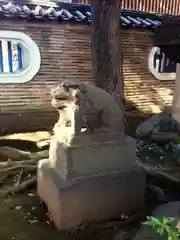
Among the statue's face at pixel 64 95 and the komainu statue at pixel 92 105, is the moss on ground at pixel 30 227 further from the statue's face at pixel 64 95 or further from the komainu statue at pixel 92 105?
the statue's face at pixel 64 95

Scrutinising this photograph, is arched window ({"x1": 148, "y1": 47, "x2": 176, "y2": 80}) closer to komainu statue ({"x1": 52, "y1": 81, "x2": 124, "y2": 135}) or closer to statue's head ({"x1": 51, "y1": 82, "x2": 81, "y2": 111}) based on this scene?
komainu statue ({"x1": 52, "y1": 81, "x2": 124, "y2": 135})

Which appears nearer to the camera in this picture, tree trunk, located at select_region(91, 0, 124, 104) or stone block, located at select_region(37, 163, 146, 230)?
stone block, located at select_region(37, 163, 146, 230)

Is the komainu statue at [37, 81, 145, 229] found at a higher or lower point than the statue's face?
lower

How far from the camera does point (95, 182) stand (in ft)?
11.4

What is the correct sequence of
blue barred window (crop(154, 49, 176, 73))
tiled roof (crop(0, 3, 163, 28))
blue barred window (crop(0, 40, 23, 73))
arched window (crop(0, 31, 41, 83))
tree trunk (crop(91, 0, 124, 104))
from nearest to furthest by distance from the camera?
tree trunk (crop(91, 0, 124, 104)) < tiled roof (crop(0, 3, 163, 28)) < arched window (crop(0, 31, 41, 83)) < blue barred window (crop(0, 40, 23, 73)) < blue barred window (crop(154, 49, 176, 73))

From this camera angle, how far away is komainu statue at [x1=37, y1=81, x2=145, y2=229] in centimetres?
337

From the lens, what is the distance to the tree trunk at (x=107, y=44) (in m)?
5.88

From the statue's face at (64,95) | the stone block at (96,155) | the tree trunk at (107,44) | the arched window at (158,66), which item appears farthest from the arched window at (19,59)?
the stone block at (96,155)

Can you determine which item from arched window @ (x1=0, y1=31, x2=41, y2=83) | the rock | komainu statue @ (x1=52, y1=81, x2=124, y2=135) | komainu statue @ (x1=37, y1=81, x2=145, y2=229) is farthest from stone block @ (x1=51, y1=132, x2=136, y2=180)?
arched window @ (x1=0, y1=31, x2=41, y2=83)

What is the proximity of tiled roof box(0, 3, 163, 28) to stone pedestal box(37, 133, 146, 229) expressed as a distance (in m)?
5.62

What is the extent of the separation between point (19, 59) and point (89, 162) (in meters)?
5.97

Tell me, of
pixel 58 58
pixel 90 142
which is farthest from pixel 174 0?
pixel 90 142

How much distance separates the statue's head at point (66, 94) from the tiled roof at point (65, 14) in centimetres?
525

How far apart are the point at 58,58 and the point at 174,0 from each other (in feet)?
20.3
